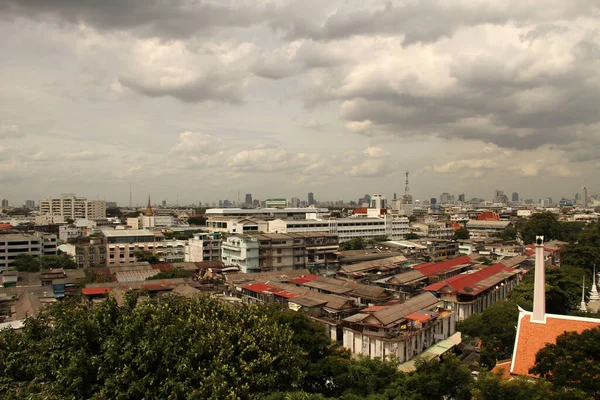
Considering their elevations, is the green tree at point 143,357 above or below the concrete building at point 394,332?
above

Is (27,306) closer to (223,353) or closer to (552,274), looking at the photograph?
(223,353)

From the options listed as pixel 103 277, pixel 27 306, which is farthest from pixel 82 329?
pixel 103 277

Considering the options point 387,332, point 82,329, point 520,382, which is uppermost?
point 82,329

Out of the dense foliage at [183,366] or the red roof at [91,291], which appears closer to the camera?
the dense foliage at [183,366]

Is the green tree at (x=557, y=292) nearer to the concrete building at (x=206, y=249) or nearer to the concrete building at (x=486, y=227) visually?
the concrete building at (x=206, y=249)

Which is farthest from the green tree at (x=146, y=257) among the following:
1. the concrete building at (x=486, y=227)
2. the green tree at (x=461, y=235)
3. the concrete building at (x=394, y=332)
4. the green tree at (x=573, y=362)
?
the concrete building at (x=486, y=227)

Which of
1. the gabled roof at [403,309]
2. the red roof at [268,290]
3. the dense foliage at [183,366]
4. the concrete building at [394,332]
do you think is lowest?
the concrete building at [394,332]

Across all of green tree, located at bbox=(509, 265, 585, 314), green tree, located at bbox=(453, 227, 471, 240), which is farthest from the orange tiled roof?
green tree, located at bbox=(453, 227, 471, 240)
